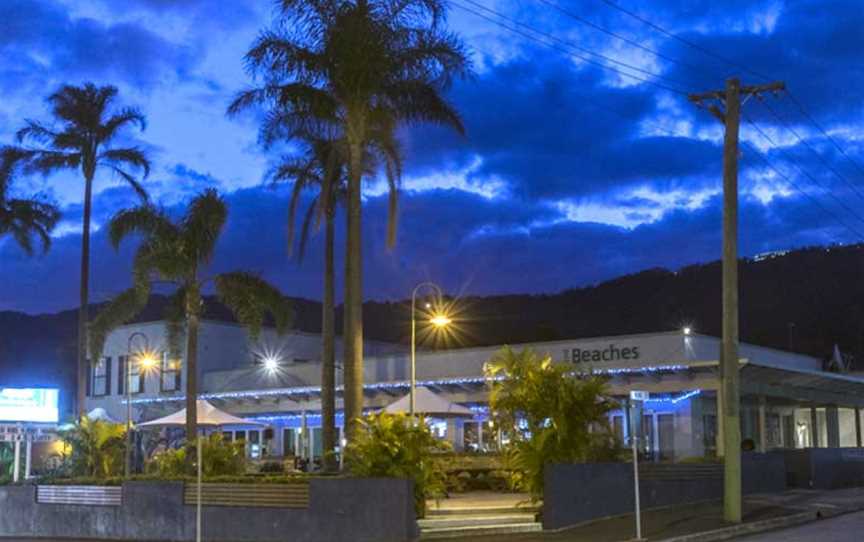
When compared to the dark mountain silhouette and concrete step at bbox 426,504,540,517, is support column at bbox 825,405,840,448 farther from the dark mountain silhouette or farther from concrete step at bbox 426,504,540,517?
the dark mountain silhouette

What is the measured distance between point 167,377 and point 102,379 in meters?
5.59

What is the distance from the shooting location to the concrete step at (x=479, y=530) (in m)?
20.5

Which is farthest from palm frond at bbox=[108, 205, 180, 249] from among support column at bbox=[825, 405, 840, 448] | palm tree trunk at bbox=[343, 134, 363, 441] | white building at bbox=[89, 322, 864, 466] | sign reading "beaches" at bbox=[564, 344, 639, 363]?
support column at bbox=[825, 405, 840, 448]

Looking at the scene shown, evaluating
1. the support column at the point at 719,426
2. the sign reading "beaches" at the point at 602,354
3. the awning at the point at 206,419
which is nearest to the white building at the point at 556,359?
the sign reading "beaches" at the point at 602,354

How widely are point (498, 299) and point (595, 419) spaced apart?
8912 cm

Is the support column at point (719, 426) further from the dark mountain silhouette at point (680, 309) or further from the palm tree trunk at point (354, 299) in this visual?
the dark mountain silhouette at point (680, 309)

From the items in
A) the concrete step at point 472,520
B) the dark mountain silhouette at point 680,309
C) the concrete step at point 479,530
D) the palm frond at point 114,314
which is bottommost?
the concrete step at point 479,530

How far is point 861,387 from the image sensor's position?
4203cm

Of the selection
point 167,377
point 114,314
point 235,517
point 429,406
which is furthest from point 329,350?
point 167,377

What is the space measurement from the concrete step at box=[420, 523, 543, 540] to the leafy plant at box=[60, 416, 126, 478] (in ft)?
30.8

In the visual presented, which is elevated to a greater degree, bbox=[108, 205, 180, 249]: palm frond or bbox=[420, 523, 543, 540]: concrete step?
bbox=[108, 205, 180, 249]: palm frond

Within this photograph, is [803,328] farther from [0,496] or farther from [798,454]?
[0,496]

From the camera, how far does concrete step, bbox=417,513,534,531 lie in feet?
69.8

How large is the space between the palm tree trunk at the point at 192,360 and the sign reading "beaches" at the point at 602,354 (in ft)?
46.2
